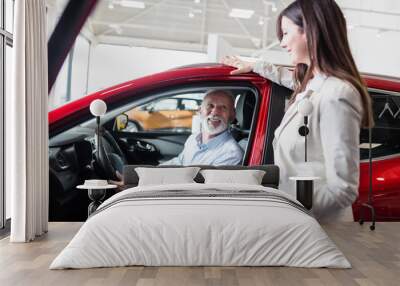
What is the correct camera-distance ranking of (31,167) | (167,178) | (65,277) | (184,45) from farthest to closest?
(184,45) < (167,178) < (31,167) < (65,277)

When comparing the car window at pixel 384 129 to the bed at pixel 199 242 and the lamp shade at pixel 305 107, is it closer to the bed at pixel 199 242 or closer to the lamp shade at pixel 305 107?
the lamp shade at pixel 305 107

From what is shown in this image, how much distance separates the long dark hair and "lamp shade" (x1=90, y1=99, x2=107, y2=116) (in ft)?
6.28

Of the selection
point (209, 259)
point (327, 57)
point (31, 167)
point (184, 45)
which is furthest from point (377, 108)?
point (31, 167)

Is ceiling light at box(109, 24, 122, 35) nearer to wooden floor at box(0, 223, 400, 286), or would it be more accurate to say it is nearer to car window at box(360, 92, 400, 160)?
wooden floor at box(0, 223, 400, 286)

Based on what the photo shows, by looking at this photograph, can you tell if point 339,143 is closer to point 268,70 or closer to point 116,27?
point 268,70

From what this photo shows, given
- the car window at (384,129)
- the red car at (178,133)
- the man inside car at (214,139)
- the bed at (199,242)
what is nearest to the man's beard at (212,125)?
the man inside car at (214,139)

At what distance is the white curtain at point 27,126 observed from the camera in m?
3.77

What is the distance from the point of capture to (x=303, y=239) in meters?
2.88

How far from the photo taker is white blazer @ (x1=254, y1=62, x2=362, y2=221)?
4355mm

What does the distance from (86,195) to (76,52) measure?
150 cm

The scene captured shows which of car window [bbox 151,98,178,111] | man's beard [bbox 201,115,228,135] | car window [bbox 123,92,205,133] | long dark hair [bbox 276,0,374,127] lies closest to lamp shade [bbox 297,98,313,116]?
long dark hair [bbox 276,0,374,127]

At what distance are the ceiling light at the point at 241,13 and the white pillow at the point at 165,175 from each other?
170 centimetres

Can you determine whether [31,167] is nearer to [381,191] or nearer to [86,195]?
[86,195]

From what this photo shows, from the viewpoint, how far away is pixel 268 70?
457cm
